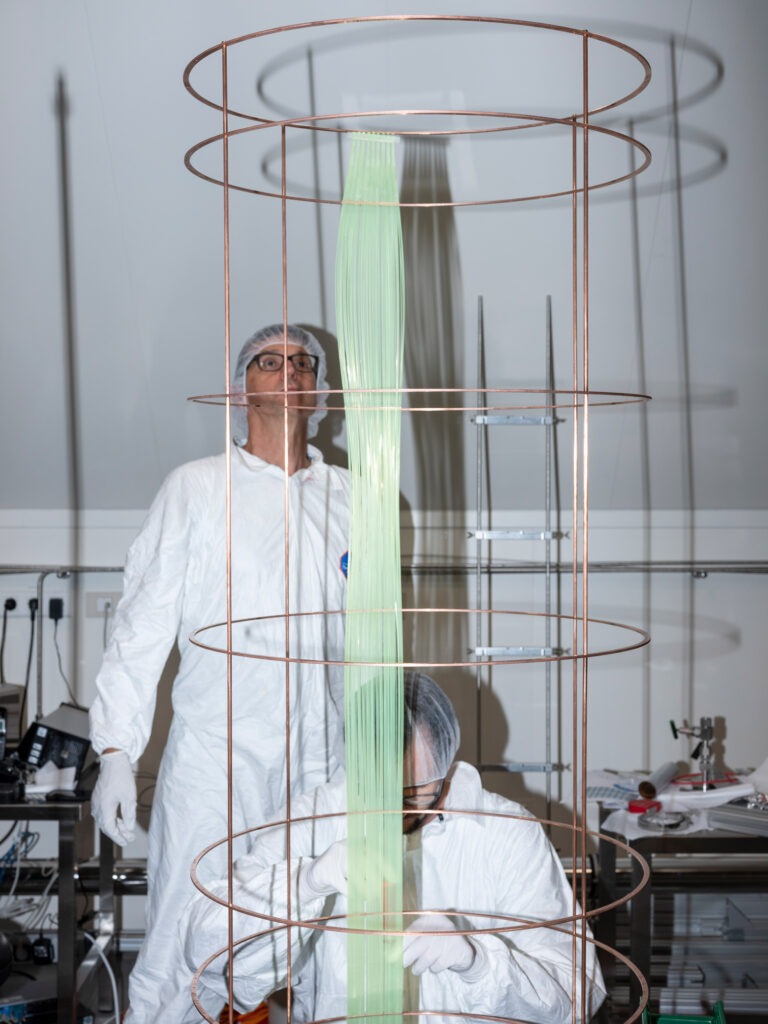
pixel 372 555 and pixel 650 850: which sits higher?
pixel 372 555

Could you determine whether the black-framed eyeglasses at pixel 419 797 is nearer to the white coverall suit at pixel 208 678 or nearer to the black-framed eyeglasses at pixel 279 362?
the white coverall suit at pixel 208 678

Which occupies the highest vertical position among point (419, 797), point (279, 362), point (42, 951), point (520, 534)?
point (279, 362)

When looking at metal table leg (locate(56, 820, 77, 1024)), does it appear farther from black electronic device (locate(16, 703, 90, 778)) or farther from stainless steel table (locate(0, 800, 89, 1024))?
black electronic device (locate(16, 703, 90, 778))

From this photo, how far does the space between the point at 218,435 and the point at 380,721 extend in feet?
7.10

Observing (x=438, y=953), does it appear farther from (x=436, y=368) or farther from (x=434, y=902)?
(x=436, y=368)

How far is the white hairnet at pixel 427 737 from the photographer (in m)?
1.65

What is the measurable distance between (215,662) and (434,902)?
0.75 meters

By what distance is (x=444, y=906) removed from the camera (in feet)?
6.19

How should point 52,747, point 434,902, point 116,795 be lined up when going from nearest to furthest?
point 434,902 → point 116,795 → point 52,747

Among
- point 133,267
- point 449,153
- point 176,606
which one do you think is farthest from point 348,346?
point 133,267

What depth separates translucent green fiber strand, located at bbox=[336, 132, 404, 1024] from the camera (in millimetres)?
1065

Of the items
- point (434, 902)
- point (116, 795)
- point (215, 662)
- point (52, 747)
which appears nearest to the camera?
point (434, 902)

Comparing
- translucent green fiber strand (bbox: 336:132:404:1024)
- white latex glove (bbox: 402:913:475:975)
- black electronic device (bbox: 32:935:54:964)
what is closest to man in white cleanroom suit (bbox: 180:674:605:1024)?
white latex glove (bbox: 402:913:475:975)

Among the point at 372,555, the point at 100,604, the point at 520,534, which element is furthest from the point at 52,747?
the point at 372,555
